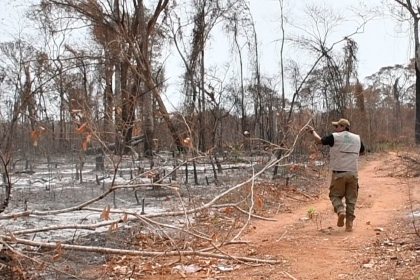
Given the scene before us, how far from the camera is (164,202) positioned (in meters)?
10.0

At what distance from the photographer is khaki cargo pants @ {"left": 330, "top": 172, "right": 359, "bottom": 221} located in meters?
6.81

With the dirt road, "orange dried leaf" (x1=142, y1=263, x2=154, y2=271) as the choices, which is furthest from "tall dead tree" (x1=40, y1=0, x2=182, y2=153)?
"orange dried leaf" (x1=142, y1=263, x2=154, y2=271)

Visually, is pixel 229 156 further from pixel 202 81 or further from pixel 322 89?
pixel 322 89

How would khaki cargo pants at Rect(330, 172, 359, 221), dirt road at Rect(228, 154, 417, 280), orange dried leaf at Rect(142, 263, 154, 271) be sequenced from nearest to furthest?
dirt road at Rect(228, 154, 417, 280), orange dried leaf at Rect(142, 263, 154, 271), khaki cargo pants at Rect(330, 172, 359, 221)

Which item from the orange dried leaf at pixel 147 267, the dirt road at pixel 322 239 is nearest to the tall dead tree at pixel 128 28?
the dirt road at pixel 322 239

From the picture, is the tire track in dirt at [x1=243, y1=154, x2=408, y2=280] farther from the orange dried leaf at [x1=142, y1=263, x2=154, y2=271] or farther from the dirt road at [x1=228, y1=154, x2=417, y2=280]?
the orange dried leaf at [x1=142, y1=263, x2=154, y2=271]

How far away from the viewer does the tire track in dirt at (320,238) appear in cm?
517

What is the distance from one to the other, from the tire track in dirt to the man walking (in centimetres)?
28

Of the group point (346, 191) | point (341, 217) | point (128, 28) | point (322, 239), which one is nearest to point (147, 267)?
point (322, 239)

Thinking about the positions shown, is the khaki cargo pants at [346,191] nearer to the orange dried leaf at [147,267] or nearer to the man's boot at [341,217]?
the man's boot at [341,217]

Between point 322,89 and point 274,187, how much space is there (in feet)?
48.2

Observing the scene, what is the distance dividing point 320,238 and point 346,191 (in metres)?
0.82

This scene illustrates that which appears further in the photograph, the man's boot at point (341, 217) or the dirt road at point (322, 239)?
the man's boot at point (341, 217)

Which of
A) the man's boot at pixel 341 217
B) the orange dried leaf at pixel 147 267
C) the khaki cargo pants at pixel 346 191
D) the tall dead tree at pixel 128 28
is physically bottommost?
the orange dried leaf at pixel 147 267
